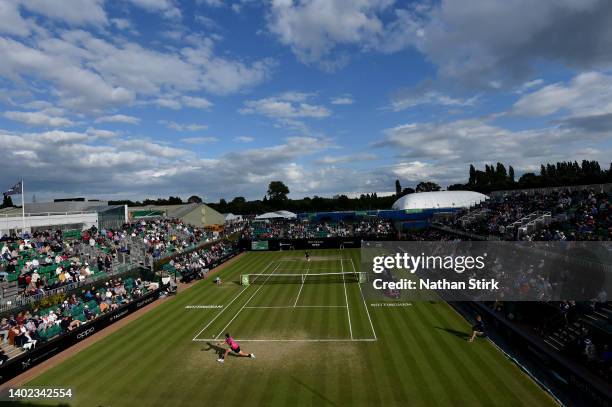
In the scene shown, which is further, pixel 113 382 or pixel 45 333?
pixel 45 333

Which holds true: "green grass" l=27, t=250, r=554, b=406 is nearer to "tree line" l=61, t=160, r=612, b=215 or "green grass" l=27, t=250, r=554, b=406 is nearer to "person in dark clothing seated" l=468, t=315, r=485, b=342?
"person in dark clothing seated" l=468, t=315, r=485, b=342

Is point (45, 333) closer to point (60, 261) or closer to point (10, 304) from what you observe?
point (10, 304)

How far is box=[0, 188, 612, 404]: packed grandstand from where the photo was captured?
62.9 ft

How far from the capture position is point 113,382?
16422 mm

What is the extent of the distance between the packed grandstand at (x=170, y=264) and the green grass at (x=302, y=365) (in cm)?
310

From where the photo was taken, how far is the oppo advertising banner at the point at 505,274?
21047mm

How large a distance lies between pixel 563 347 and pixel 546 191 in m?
35.5

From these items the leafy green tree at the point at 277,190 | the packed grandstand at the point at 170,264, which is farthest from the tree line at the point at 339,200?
the packed grandstand at the point at 170,264

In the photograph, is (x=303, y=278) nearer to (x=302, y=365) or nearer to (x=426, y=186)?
(x=302, y=365)

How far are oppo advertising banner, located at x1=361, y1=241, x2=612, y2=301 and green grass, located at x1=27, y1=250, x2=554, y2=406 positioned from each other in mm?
2872

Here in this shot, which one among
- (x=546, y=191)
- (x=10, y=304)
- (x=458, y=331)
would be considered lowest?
(x=458, y=331)

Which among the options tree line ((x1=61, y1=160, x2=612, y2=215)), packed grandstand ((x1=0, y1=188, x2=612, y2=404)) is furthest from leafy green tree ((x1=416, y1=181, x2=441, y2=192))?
packed grandstand ((x1=0, y1=188, x2=612, y2=404))

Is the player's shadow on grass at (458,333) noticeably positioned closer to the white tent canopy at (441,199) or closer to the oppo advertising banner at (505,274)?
the oppo advertising banner at (505,274)

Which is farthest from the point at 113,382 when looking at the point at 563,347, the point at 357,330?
the point at 563,347
